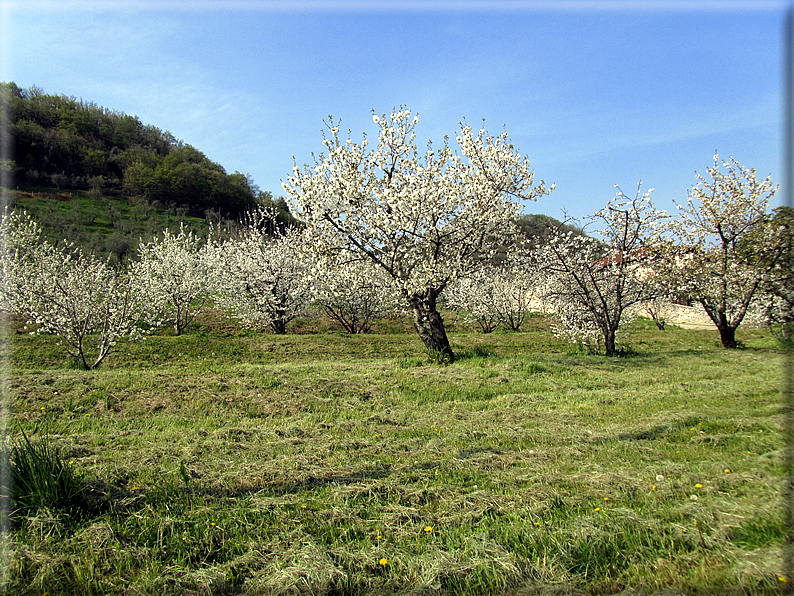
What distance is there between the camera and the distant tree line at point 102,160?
56406 mm

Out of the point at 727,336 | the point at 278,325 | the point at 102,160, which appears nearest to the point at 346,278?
the point at 278,325

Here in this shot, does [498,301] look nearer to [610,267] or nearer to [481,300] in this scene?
[481,300]

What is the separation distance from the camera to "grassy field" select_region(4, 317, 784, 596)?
2980 mm

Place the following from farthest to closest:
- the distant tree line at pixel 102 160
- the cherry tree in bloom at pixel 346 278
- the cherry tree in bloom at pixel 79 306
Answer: the distant tree line at pixel 102 160 → the cherry tree in bloom at pixel 346 278 → the cherry tree in bloom at pixel 79 306

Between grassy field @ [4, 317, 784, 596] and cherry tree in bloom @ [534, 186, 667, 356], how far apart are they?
18.7 ft

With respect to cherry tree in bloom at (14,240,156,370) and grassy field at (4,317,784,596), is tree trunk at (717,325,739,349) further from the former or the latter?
cherry tree in bloom at (14,240,156,370)

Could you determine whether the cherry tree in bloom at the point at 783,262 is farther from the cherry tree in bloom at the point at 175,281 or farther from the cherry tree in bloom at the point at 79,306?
the cherry tree in bloom at the point at 175,281

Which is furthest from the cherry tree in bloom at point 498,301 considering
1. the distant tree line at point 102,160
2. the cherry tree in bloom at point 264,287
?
the distant tree line at point 102,160

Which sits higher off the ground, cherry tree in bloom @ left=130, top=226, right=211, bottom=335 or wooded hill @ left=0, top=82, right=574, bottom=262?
wooded hill @ left=0, top=82, right=574, bottom=262

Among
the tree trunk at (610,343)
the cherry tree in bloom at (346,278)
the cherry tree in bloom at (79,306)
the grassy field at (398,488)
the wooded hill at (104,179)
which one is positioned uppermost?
the wooded hill at (104,179)

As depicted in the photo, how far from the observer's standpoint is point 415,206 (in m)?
12.0

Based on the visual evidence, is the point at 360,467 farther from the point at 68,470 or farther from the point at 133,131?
the point at 133,131

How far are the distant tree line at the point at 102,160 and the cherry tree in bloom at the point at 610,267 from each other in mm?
58967

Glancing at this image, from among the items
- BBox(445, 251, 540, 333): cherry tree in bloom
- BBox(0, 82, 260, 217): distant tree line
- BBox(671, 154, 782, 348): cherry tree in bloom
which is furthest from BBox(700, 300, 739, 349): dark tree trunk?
BBox(0, 82, 260, 217): distant tree line
